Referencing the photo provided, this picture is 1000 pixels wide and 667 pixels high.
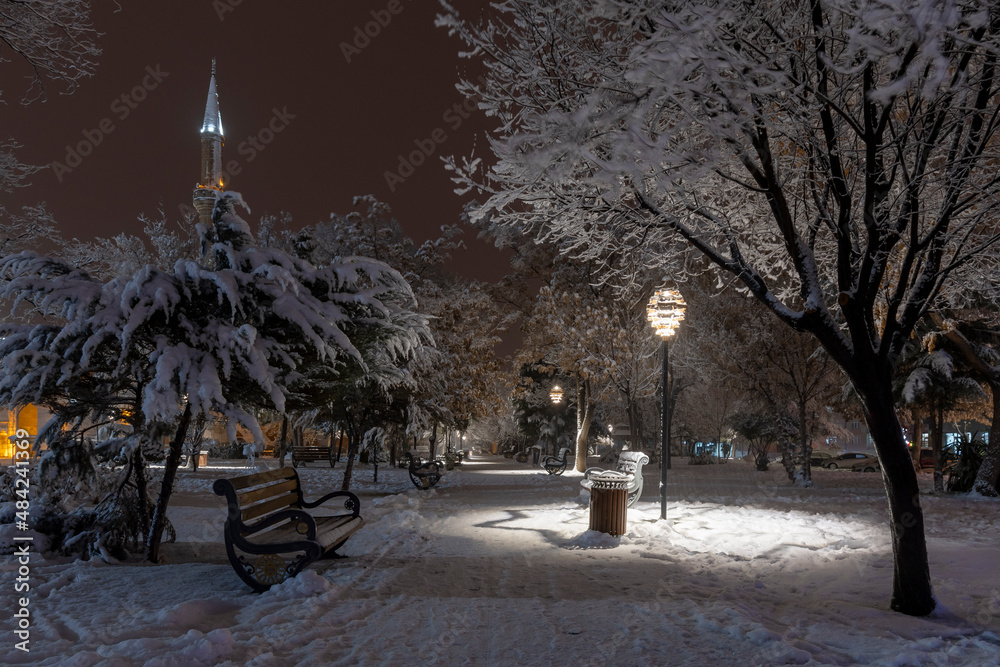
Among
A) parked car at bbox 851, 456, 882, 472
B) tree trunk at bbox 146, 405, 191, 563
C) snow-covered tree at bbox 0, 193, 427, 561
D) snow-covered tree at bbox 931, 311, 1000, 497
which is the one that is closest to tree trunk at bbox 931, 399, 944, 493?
snow-covered tree at bbox 931, 311, 1000, 497

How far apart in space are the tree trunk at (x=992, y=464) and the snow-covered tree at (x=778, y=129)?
13478 mm

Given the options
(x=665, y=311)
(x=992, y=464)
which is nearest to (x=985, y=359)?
(x=992, y=464)

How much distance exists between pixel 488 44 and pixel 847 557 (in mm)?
7382

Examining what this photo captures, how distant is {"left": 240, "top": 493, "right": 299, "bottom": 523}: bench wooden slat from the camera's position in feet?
20.9

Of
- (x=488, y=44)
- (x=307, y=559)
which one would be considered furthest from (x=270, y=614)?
(x=488, y=44)

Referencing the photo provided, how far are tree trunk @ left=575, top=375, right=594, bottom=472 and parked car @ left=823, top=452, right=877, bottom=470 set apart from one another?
22.7 metres

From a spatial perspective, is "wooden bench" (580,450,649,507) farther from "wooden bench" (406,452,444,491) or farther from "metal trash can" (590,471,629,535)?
"wooden bench" (406,452,444,491)

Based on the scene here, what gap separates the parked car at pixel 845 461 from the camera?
41.0 m

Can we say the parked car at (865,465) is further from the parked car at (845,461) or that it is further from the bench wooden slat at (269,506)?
the bench wooden slat at (269,506)

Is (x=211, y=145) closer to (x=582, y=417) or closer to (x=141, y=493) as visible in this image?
(x=582, y=417)

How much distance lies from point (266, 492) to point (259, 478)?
20 centimetres

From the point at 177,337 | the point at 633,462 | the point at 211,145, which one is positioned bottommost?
the point at 633,462

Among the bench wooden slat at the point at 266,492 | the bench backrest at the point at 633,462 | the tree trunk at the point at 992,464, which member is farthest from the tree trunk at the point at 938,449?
the bench wooden slat at the point at 266,492

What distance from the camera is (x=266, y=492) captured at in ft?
23.2
